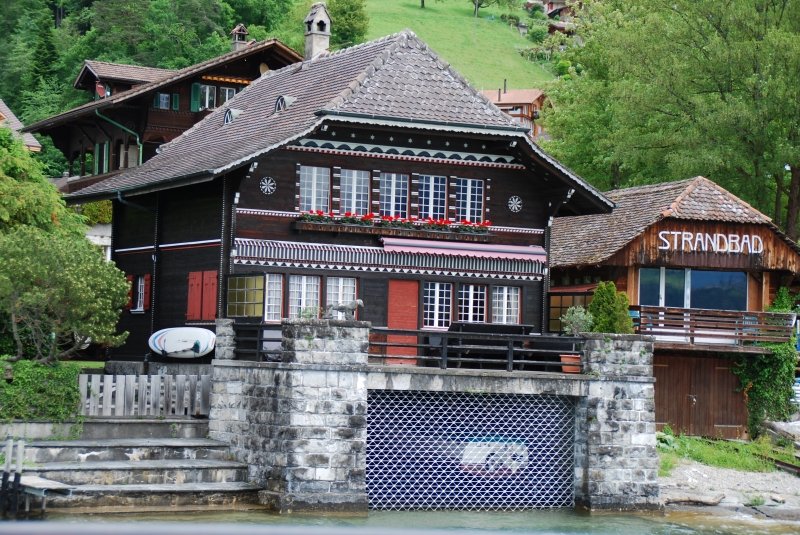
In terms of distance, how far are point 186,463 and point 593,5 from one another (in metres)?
37.7

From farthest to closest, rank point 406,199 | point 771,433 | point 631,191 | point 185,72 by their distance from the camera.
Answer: point 185,72, point 631,191, point 771,433, point 406,199

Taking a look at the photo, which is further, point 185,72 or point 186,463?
point 185,72

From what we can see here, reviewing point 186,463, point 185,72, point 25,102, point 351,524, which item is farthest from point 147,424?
point 25,102

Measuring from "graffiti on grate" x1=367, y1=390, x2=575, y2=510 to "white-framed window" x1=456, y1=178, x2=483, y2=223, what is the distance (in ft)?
21.7

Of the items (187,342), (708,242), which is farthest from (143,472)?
(708,242)

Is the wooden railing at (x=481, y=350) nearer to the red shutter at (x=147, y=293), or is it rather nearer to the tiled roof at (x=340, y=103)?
the tiled roof at (x=340, y=103)

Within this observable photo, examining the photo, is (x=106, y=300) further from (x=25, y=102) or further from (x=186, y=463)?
(x=25, y=102)

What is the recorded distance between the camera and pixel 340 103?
26469 mm

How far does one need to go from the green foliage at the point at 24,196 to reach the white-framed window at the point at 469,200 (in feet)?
31.6

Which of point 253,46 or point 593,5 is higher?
point 593,5

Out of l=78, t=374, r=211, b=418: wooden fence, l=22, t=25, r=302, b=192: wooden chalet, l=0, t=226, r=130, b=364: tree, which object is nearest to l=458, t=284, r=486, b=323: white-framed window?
l=78, t=374, r=211, b=418: wooden fence

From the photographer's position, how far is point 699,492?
24844mm

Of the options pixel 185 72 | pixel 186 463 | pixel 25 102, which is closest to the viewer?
pixel 186 463

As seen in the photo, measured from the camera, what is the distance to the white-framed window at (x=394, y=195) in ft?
91.9
